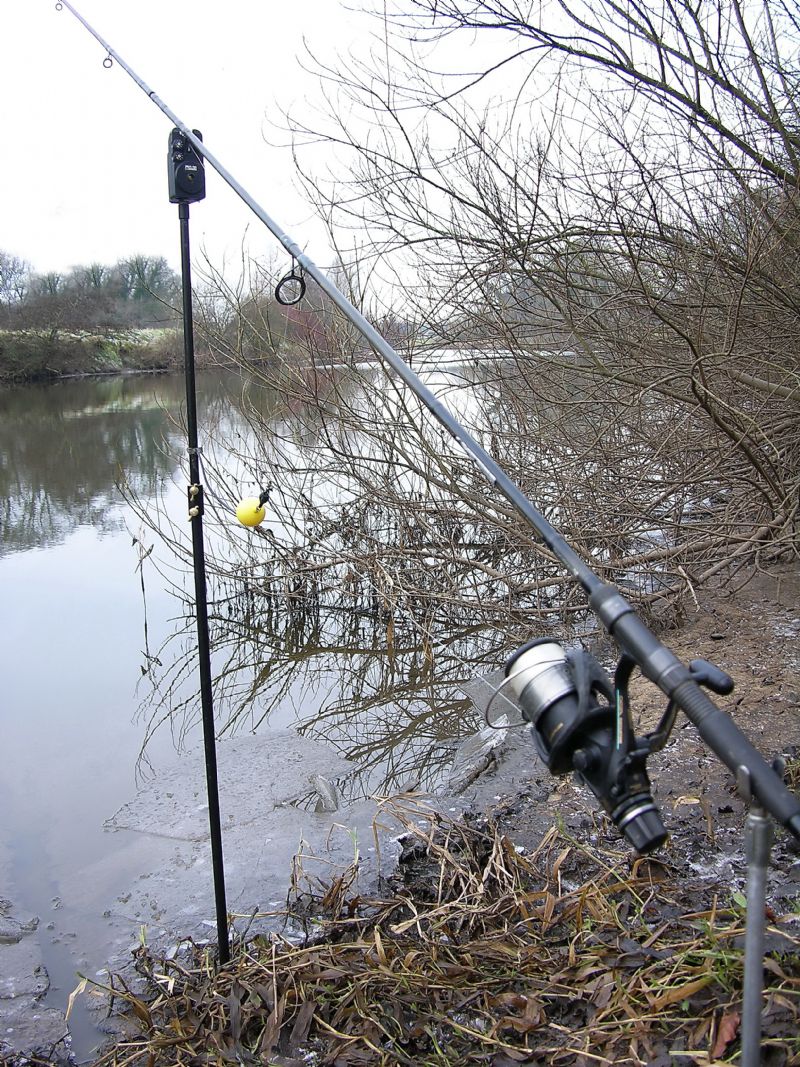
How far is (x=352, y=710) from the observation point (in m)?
6.65

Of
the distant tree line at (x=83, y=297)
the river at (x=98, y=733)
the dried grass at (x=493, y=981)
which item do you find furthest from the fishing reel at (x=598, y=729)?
the distant tree line at (x=83, y=297)

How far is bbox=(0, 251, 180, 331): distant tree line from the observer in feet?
121

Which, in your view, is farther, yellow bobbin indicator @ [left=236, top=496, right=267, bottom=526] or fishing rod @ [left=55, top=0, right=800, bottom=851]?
yellow bobbin indicator @ [left=236, top=496, right=267, bottom=526]

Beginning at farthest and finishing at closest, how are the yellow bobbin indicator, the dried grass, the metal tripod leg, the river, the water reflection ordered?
1. the water reflection
2. the river
3. the yellow bobbin indicator
4. the dried grass
5. the metal tripod leg

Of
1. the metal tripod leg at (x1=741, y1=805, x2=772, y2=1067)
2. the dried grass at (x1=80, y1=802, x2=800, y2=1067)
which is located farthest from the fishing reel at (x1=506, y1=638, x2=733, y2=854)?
the dried grass at (x1=80, y1=802, x2=800, y2=1067)

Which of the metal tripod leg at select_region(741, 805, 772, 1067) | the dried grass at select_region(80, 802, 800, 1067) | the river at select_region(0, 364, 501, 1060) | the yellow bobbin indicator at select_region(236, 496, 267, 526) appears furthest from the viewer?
the river at select_region(0, 364, 501, 1060)

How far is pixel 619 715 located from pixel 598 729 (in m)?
0.09

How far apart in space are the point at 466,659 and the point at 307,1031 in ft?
16.5

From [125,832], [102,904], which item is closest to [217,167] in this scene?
[102,904]

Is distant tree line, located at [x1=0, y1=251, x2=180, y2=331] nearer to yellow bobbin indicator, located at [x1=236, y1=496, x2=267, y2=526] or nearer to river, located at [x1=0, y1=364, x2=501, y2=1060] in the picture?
river, located at [x1=0, y1=364, x2=501, y2=1060]

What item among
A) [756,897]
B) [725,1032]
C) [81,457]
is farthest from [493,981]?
[81,457]

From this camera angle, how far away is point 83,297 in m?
40.4

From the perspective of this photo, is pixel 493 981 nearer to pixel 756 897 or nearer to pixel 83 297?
pixel 756 897

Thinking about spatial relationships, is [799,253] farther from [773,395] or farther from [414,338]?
[414,338]
